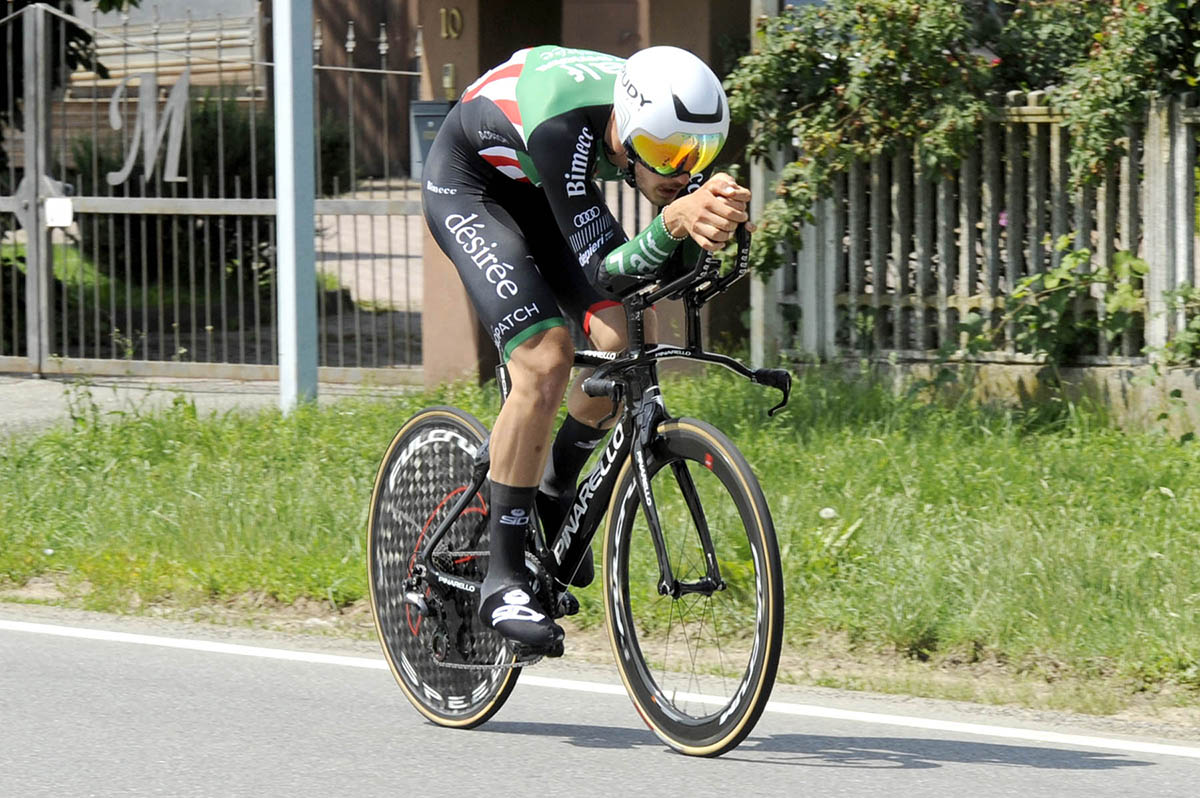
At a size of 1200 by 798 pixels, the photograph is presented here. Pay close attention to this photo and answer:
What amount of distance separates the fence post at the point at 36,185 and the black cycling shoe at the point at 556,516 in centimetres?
801

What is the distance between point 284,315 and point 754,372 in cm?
589

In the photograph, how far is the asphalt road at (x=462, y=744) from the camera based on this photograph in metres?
4.82

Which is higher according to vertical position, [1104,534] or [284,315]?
[284,315]

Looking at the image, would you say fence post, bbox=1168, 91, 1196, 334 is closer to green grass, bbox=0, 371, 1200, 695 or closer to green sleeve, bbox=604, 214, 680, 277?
green grass, bbox=0, 371, 1200, 695

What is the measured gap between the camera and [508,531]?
198 inches

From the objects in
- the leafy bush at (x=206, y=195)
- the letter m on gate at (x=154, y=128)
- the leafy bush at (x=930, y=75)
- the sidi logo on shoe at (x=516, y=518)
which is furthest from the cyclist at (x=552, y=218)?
the letter m on gate at (x=154, y=128)

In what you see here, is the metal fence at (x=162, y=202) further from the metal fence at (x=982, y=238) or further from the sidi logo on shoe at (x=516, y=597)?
the sidi logo on shoe at (x=516, y=597)

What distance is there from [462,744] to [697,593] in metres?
0.89

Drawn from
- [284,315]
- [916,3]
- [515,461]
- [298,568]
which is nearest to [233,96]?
[284,315]

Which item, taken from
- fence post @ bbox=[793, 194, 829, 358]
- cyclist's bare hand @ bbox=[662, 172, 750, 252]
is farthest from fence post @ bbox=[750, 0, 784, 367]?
cyclist's bare hand @ bbox=[662, 172, 750, 252]

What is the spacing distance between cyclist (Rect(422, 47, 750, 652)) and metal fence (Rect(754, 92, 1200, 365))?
4605 millimetres

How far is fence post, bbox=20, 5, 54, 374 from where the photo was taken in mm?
12320

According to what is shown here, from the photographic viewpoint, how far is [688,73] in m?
4.46

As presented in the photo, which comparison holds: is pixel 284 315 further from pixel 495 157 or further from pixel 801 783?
pixel 801 783
